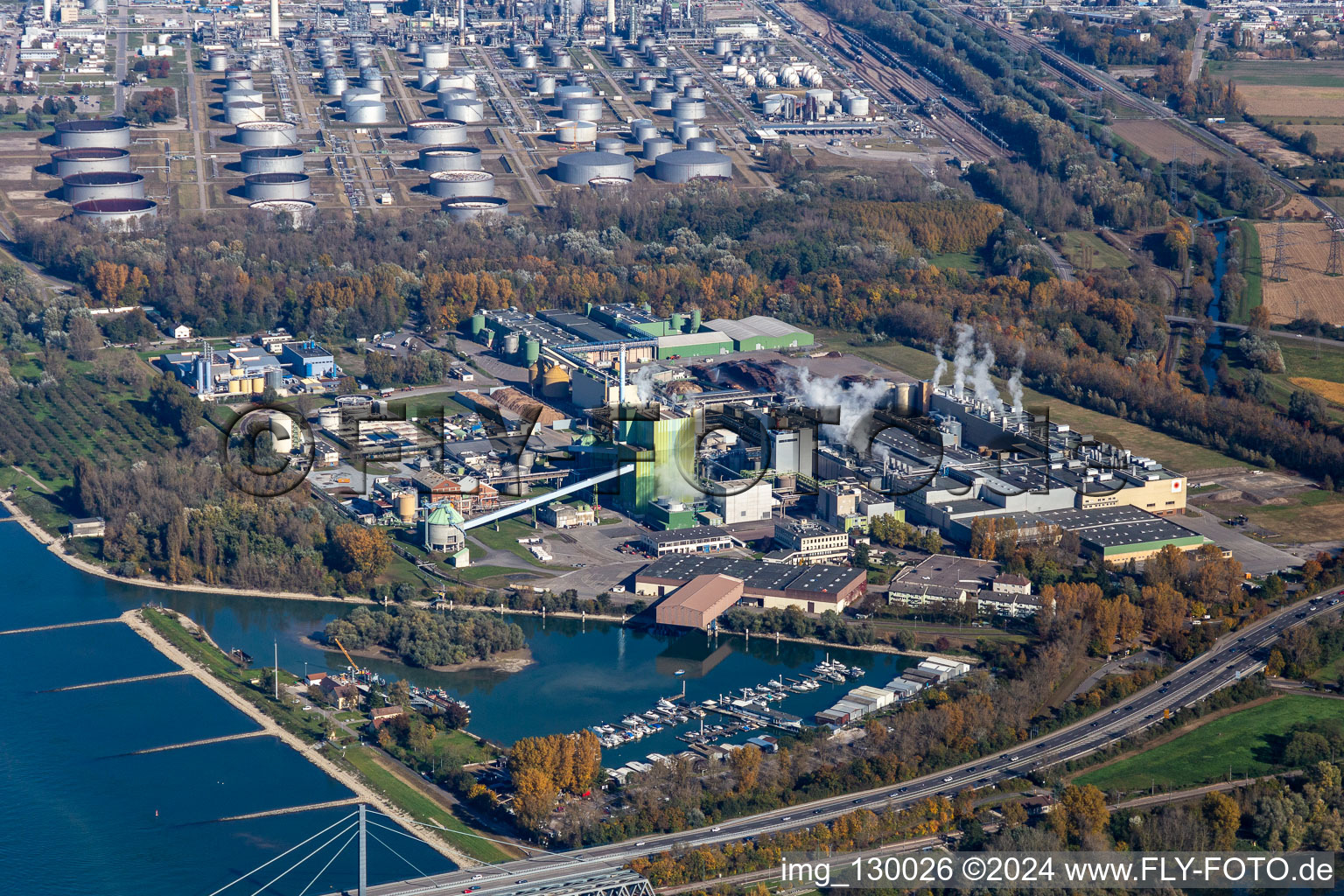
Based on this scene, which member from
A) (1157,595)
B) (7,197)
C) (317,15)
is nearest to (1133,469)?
(1157,595)

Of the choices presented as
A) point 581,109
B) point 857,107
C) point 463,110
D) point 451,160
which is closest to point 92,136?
point 451,160

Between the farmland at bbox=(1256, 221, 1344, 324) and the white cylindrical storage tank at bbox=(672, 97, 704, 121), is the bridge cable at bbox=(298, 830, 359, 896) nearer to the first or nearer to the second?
the farmland at bbox=(1256, 221, 1344, 324)

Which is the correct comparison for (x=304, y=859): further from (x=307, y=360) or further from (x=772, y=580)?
(x=307, y=360)

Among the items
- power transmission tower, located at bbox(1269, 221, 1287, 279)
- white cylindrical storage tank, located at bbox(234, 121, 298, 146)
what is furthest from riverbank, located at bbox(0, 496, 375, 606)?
white cylindrical storage tank, located at bbox(234, 121, 298, 146)

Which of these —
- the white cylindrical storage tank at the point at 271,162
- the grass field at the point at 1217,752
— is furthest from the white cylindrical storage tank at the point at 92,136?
the grass field at the point at 1217,752

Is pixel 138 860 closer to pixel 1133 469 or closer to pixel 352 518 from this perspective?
pixel 352 518

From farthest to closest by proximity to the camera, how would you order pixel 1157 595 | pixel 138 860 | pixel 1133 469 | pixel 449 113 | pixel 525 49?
1. pixel 525 49
2. pixel 449 113
3. pixel 1133 469
4. pixel 1157 595
5. pixel 138 860

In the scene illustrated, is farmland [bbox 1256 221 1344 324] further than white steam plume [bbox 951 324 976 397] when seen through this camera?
Yes
